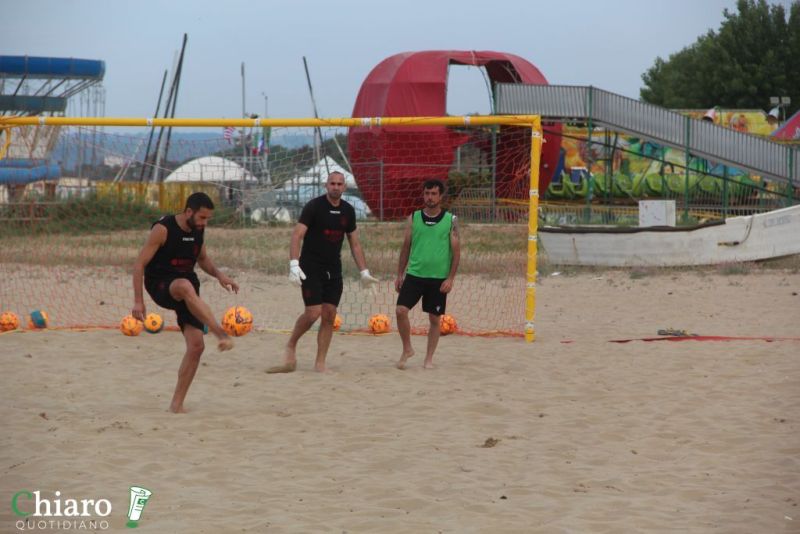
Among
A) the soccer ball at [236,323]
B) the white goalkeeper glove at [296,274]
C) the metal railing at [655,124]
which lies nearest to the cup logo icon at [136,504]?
the white goalkeeper glove at [296,274]

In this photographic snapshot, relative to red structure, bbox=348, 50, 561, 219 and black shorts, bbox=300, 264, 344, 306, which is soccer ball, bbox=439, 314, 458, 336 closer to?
black shorts, bbox=300, 264, 344, 306

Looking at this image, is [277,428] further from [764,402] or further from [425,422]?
[764,402]

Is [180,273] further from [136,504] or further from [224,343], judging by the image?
[136,504]

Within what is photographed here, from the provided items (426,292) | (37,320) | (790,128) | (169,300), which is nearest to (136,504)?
(169,300)

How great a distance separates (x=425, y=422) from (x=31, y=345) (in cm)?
483

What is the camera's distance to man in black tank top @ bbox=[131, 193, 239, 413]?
278 inches

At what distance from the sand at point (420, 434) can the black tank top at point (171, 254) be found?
0.99 meters

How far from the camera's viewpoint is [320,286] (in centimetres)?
885

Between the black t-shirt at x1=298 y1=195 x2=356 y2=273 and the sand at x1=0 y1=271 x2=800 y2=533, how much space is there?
983 millimetres

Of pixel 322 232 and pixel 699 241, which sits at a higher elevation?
pixel 322 232

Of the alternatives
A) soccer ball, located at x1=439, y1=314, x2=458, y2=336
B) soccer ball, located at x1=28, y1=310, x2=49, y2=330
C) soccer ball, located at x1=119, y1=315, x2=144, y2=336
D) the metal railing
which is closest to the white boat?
soccer ball, located at x1=439, y1=314, x2=458, y2=336

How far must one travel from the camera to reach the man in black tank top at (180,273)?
23.1ft

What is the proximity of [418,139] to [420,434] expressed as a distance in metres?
18.5

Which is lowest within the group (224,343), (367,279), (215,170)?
(224,343)
